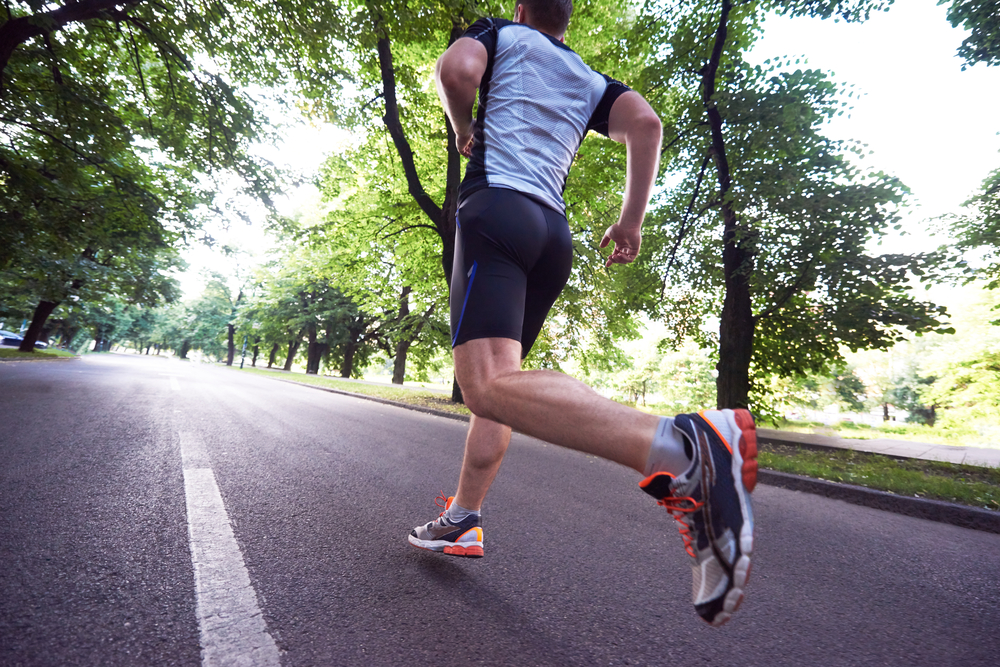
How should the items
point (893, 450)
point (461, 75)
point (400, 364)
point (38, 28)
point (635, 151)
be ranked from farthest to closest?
point (400, 364) < point (893, 450) < point (38, 28) < point (635, 151) < point (461, 75)

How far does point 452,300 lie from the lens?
159 cm

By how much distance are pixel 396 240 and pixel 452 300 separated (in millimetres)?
12445

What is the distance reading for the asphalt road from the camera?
4.29 ft

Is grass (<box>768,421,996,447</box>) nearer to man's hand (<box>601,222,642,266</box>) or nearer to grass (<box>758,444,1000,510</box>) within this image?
grass (<box>758,444,1000,510</box>)

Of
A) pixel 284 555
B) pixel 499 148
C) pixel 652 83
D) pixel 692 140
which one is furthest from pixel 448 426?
pixel 652 83

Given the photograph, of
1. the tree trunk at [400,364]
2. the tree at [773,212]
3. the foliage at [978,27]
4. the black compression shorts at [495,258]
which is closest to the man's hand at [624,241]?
the black compression shorts at [495,258]

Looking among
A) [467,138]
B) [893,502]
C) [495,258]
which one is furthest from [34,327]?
[893,502]

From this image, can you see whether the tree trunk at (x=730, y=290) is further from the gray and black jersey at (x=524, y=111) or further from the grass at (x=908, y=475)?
the gray and black jersey at (x=524, y=111)

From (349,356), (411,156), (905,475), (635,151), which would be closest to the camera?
(635,151)

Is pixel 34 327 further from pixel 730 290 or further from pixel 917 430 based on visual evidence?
pixel 917 430

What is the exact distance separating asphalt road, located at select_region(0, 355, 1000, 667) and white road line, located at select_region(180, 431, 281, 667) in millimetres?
27

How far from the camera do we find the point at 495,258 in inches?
59.9

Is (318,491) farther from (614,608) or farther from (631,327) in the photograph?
(631,327)

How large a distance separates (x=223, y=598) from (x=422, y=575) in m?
0.67
